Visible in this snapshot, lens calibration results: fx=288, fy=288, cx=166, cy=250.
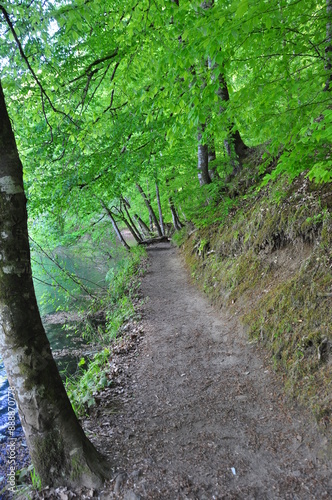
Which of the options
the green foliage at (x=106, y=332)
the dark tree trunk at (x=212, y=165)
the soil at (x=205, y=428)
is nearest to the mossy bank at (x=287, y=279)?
the soil at (x=205, y=428)

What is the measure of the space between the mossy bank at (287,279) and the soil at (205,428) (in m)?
0.31

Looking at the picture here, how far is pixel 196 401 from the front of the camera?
13.0ft

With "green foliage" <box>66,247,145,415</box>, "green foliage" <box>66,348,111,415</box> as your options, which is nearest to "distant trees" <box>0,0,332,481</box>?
"green foliage" <box>66,348,111,415</box>

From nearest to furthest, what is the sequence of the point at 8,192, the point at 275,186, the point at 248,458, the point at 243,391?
the point at 8,192 < the point at 248,458 < the point at 243,391 < the point at 275,186

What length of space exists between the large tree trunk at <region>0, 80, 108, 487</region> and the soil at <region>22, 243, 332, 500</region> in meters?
0.23

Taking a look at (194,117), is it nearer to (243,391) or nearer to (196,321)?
(243,391)

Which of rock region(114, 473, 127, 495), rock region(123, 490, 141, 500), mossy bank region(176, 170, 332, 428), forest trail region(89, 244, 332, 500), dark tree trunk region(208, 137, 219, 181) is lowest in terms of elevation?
forest trail region(89, 244, 332, 500)

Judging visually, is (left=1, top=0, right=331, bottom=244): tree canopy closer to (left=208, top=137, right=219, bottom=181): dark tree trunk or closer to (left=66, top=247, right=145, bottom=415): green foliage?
(left=208, top=137, right=219, bottom=181): dark tree trunk

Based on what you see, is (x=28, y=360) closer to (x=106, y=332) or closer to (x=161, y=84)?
(x=161, y=84)

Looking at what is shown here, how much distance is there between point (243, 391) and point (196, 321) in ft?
8.80

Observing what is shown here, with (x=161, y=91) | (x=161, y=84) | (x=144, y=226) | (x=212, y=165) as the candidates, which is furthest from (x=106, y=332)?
(x=144, y=226)

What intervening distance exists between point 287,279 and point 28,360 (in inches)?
159

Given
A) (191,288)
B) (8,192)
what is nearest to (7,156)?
(8,192)

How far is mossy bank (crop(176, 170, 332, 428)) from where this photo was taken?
3.49 m
